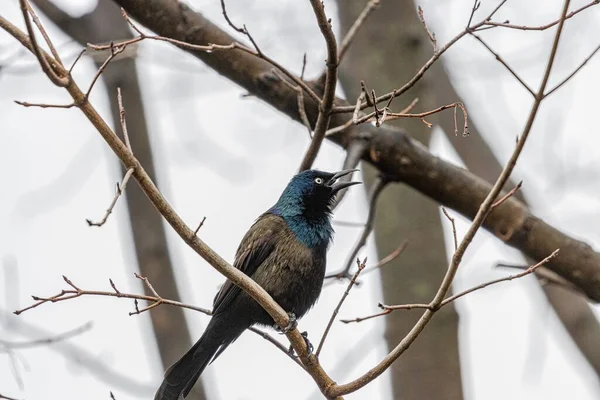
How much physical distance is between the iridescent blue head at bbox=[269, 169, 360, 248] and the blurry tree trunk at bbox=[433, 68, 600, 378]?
1606 mm

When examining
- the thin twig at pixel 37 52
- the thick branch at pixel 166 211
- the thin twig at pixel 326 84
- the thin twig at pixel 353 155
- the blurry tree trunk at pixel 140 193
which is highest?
the blurry tree trunk at pixel 140 193

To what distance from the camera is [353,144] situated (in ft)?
17.3

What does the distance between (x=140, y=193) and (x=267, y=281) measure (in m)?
1.63

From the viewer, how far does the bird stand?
491 centimetres

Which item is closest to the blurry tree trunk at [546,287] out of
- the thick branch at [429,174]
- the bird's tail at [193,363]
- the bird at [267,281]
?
the thick branch at [429,174]

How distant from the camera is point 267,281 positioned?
199 inches

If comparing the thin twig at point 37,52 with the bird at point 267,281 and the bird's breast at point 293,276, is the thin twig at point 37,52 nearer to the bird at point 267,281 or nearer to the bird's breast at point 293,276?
the bird at point 267,281

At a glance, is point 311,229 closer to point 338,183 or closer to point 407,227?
point 338,183

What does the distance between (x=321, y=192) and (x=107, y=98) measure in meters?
1.99

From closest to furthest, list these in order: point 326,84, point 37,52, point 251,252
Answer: point 37,52 < point 326,84 < point 251,252

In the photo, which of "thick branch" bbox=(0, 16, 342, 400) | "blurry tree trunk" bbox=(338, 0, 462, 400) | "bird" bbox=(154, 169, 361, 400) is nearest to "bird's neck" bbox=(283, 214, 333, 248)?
"bird" bbox=(154, 169, 361, 400)

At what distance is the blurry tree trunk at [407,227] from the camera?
18.5ft

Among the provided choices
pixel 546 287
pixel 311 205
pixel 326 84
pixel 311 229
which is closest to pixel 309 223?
pixel 311 229

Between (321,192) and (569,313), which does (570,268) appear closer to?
(569,313)
